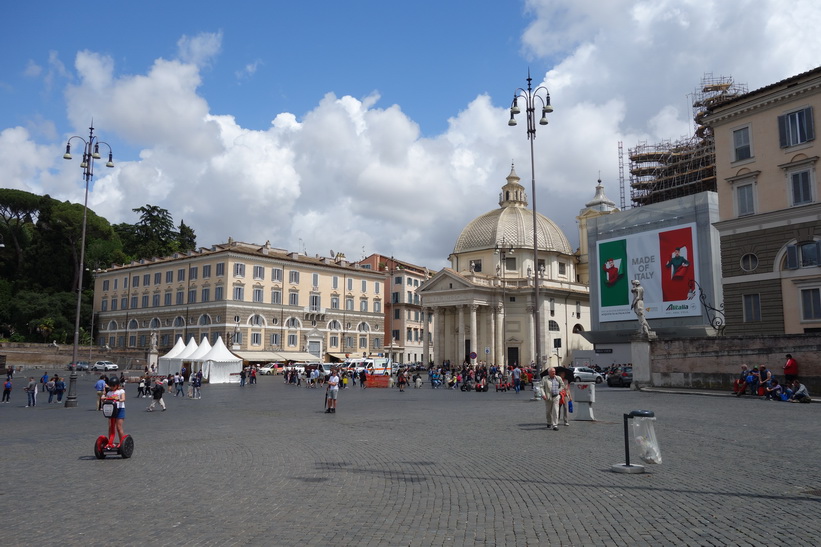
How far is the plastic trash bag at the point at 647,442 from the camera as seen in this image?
991 centimetres

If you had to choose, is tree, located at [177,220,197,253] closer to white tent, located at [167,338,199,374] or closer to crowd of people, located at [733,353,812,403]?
white tent, located at [167,338,199,374]

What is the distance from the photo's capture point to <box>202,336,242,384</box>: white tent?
1740 inches

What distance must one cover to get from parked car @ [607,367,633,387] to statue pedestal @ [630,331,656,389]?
14.8 feet

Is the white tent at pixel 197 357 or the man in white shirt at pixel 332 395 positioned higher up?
the white tent at pixel 197 357

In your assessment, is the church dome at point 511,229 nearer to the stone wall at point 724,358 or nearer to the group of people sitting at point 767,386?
the stone wall at point 724,358

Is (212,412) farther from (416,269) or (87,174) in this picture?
(416,269)

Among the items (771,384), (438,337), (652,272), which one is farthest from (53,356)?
(771,384)

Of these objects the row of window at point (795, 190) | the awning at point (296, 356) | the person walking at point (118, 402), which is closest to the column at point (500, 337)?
the awning at point (296, 356)

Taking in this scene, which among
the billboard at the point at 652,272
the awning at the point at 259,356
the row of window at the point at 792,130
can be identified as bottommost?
the awning at the point at 259,356

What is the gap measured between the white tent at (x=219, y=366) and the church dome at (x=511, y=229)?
35664 millimetres

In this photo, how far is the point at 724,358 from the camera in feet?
90.5

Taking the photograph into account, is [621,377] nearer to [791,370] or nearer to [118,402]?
[791,370]

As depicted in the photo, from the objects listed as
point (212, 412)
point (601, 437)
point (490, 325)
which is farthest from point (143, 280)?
point (601, 437)

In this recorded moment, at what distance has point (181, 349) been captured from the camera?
4588 centimetres
